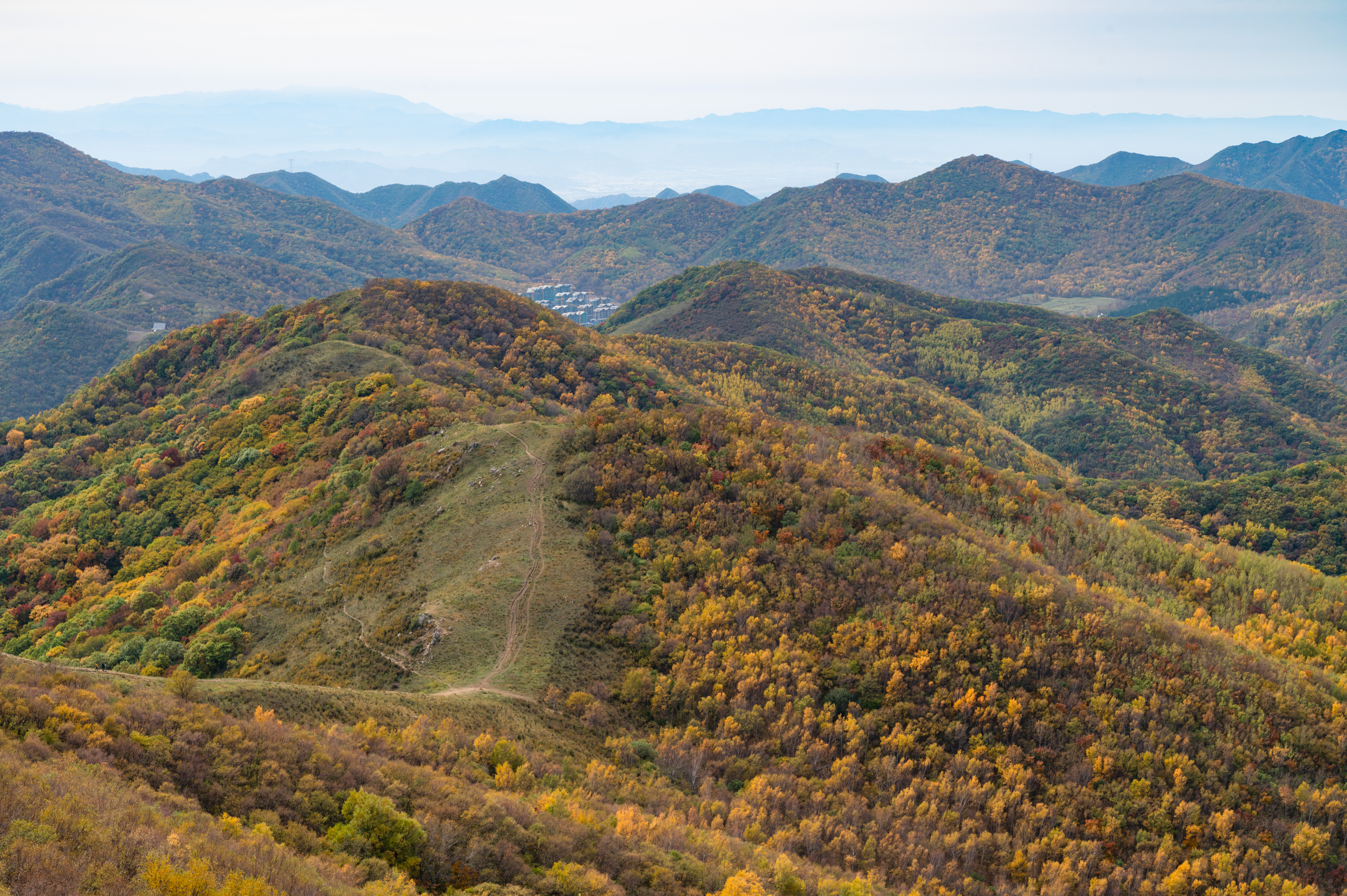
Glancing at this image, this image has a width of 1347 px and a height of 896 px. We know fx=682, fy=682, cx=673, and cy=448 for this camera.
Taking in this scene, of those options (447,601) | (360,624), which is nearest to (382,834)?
(447,601)

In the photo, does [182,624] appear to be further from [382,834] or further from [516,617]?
[382,834]

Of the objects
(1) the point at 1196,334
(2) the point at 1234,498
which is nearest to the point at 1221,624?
(2) the point at 1234,498

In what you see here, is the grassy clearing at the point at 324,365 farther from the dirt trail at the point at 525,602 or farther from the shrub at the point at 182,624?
the shrub at the point at 182,624

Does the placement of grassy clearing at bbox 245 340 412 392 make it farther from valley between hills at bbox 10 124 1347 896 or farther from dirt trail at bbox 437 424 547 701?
dirt trail at bbox 437 424 547 701

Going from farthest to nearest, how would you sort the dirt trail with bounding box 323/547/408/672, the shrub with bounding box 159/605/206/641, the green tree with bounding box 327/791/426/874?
1. the shrub with bounding box 159/605/206/641
2. the dirt trail with bounding box 323/547/408/672
3. the green tree with bounding box 327/791/426/874

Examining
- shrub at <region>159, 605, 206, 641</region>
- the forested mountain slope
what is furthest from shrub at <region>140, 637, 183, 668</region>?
the forested mountain slope

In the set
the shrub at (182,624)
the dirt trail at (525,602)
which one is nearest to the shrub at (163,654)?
the shrub at (182,624)

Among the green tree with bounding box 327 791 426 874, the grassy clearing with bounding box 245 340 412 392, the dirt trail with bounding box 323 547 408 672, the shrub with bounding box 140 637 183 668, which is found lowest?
the shrub with bounding box 140 637 183 668
